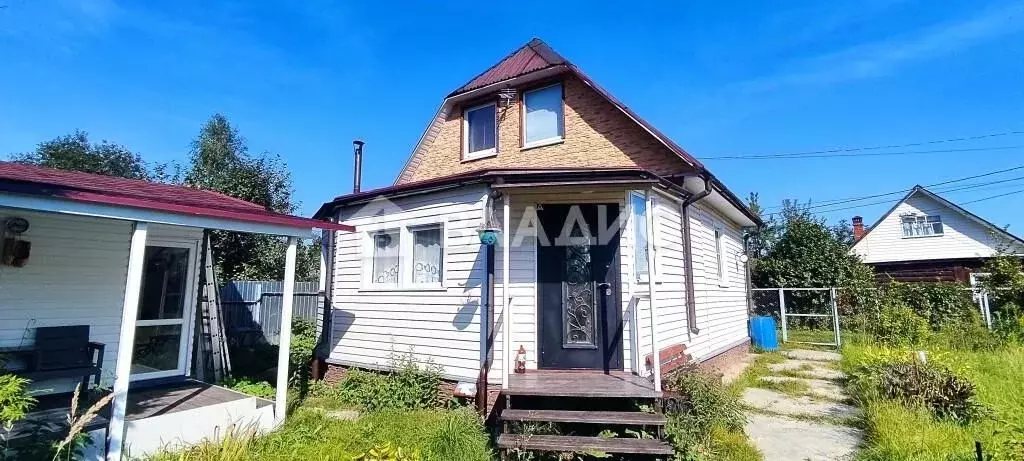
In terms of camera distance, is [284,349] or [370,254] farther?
[370,254]

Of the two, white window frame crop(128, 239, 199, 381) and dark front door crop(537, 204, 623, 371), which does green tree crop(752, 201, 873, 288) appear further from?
white window frame crop(128, 239, 199, 381)

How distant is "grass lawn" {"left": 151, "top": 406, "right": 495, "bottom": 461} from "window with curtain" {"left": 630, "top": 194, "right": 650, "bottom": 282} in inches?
114

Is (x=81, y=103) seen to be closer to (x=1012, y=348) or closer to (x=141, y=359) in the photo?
(x=141, y=359)

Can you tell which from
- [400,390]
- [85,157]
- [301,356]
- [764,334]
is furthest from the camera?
[85,157]

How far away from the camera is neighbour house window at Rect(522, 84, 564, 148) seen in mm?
9164

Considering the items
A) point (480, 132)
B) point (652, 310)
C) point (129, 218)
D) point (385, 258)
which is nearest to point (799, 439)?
point (652, 310)

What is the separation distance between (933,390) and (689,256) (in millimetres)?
3412

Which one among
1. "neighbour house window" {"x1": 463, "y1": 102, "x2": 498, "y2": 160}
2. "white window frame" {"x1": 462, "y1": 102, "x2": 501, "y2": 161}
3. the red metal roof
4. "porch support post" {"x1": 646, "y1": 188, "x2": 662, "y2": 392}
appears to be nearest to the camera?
the red metal roof

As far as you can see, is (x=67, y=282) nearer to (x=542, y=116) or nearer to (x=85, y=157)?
(x=542, y=116)

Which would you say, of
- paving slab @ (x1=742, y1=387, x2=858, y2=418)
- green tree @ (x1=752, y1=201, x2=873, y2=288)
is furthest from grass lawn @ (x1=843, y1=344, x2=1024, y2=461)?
green tree @ (x1=752, y1=201, x2=873, y2=288)

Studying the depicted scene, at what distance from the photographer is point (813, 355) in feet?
35.2

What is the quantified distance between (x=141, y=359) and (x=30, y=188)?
11.6ft

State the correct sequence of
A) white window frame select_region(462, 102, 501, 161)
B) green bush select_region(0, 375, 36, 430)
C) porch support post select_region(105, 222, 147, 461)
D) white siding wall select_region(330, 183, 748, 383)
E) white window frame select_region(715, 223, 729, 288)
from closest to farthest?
green bush select_region(0, 375, 36, 430) < porch support post select_region(105, 222, 147, 461) < white siding wall select_region(330, 183, 748, 383) < white window frame select_region(462, 102, 501, 161) < white window frame select_region(715, 223, 729, 288)

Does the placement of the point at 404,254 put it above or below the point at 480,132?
below
